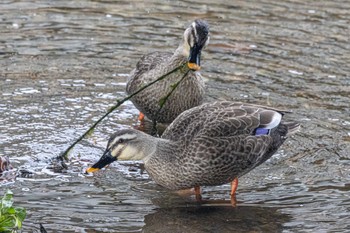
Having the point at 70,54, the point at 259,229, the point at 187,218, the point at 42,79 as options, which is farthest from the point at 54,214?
the point at 70,54

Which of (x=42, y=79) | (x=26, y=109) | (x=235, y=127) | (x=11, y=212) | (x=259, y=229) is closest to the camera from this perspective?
(x=11, y=212)

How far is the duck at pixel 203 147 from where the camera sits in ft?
25.2

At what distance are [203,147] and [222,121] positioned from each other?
36cm

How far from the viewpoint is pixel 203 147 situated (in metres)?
7.73

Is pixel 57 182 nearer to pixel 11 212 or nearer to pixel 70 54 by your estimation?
pixel 11 212

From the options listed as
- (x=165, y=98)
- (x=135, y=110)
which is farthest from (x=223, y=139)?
(x=135, y=110)

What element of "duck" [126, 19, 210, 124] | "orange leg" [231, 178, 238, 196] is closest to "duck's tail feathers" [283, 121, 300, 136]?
"orange leg" [231, 178, 238, 196]

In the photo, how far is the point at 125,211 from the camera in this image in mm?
7477

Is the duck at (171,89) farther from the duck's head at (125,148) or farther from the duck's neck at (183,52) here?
the duck's head at (125,148)

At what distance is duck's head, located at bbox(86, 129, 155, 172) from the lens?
7566 millimetres

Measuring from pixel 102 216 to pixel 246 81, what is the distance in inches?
152

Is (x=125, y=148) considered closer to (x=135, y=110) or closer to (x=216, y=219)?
(x=216, y=219)

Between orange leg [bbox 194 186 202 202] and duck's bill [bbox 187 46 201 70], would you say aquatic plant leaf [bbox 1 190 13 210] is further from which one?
duck's bill [bbox 187 46 201 70]

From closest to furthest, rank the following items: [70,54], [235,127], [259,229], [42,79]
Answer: [259,229] < [235,127] < [42,79] < [70,54]
